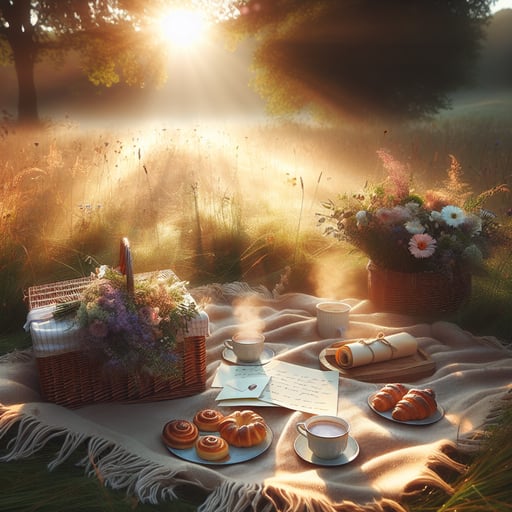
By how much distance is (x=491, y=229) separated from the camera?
360 cm

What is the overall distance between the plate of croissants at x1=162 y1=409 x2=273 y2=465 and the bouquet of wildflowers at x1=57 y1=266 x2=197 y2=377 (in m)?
0.28

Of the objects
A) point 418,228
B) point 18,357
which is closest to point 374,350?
point 418,228

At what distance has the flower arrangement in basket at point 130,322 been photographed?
2361 mm

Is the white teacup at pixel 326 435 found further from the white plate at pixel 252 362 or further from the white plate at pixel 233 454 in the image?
the white plate at pixel 252 362

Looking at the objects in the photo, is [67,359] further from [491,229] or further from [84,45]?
[84,45]

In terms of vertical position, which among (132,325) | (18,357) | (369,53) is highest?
(369,53)

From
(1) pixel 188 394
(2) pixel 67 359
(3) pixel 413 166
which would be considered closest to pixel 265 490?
(1) pixel 188 394

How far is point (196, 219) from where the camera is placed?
4.88m

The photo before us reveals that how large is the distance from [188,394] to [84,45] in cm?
1246

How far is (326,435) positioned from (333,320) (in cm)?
120

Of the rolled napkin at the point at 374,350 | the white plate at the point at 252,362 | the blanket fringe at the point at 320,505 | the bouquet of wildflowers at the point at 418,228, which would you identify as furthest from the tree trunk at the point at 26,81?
the blanket fringe at the point at 320,505

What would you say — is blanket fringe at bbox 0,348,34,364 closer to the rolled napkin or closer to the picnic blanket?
the picnic blanket

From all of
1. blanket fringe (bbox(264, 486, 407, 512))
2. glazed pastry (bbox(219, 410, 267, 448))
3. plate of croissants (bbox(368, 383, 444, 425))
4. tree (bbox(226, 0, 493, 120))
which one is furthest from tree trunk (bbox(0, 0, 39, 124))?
blanket fringe (bbox(264, 486, 407, 512))

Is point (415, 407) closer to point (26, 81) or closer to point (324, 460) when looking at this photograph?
point (324, 460)
